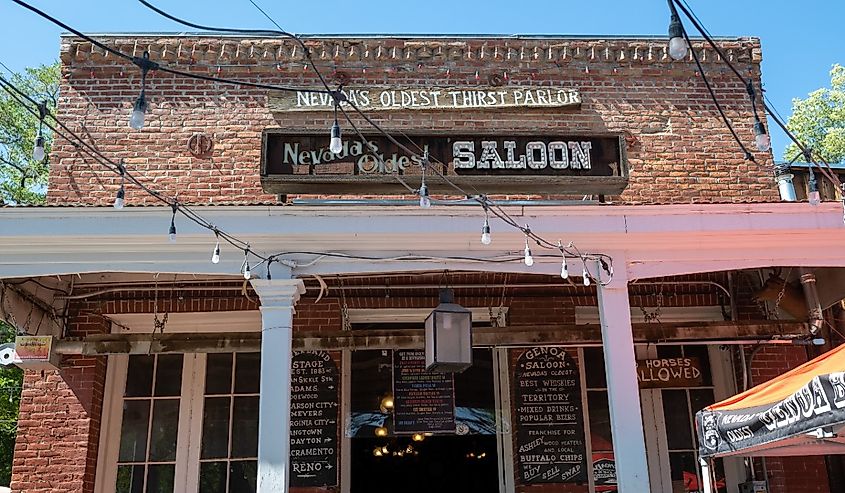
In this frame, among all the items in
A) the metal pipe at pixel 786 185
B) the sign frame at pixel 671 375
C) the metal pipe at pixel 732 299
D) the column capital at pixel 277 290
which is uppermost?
the metal pipe at pixel 786 185

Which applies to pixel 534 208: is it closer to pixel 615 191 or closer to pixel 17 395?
pixel 615 191

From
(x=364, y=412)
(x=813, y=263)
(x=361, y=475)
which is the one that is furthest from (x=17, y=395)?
(x=813, y=263)

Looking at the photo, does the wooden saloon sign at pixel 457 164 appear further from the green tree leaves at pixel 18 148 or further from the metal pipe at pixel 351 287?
the green tree leaves at pixel 18 148

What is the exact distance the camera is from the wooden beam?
7535 millimetres

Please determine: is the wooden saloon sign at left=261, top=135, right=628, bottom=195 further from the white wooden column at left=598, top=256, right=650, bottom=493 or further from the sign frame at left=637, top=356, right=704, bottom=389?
the sign frame at left=637, top=356, right=704, bottom=389

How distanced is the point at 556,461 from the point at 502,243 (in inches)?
112

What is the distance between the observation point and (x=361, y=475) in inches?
493

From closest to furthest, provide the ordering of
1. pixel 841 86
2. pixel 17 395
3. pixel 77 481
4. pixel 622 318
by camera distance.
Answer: pixel 622 318
pixel 77 481
pixel 17 395
pixel 841 86

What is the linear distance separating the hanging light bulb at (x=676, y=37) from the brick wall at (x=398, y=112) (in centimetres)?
553

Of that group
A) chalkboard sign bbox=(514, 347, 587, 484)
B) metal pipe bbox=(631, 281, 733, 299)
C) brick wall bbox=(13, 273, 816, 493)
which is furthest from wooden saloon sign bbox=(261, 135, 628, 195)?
chalkboard sign bbox=(514, 347, 587, 484)

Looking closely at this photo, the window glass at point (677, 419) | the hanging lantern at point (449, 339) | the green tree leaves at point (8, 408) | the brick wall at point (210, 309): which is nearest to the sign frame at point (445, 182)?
the hanging lantern at point (449, 339)

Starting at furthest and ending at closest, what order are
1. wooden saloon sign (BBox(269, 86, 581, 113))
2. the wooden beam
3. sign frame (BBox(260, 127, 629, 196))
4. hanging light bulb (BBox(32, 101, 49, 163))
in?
wooden saloon sign (BBox(269, 86, 581, 113)), the wooden beam, sign frame (BBox(260, 127, 629, 196)), hanging light bulb (BBox(32, 101, 49, 163))

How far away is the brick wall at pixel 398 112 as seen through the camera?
9086 mm

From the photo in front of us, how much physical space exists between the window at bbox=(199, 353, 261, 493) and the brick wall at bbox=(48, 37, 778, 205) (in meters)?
1.88
